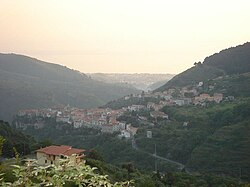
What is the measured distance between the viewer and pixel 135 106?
62.6 metres

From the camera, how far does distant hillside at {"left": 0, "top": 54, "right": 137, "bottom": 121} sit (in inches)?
3398

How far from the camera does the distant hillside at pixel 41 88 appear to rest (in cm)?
8631

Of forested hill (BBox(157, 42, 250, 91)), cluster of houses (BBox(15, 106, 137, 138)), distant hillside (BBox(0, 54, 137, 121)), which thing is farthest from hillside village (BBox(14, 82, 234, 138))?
distant hillside (BBox(0, 54, 137, 121))

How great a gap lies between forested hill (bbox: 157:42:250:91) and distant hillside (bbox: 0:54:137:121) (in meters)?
28.4

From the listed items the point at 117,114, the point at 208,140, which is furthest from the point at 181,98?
the point at 208,140

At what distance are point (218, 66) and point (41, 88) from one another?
50.6m

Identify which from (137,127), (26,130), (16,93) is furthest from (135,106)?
(16,93)

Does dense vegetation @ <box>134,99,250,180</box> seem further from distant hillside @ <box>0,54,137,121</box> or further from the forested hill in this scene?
distant hillside @ <box>0,54,137,121</box>

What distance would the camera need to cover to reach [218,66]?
7688 centimetres

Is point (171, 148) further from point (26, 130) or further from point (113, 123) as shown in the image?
point (26, 130)

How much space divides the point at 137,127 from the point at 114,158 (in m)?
12.7

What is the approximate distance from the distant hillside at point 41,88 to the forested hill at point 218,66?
28379mm

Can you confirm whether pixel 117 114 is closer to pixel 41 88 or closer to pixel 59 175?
pixel 41 88

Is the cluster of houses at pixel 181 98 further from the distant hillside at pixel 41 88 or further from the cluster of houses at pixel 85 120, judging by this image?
the distant hillside at pixel 41 88
